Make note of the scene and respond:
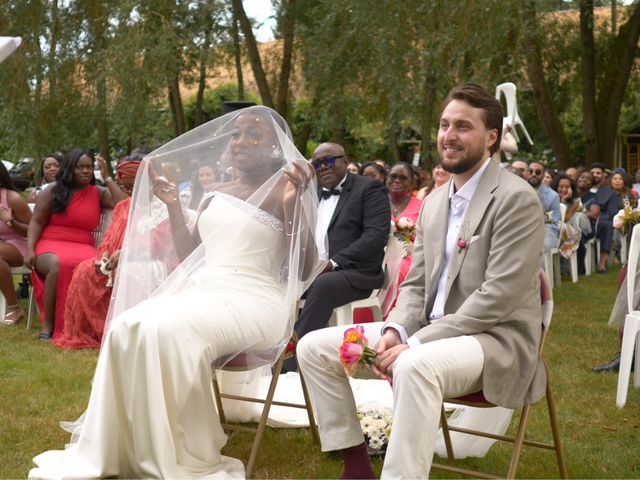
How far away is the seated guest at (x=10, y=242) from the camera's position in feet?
32.6

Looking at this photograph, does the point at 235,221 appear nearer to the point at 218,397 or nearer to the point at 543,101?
the point at 218,397

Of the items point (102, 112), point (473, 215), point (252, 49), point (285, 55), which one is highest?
point (252, 49)

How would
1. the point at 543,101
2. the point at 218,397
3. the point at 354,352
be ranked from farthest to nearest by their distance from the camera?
the point at 543,101
the point at 218,397
the point at 354,352

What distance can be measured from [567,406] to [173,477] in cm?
289

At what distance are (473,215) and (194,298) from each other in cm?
151

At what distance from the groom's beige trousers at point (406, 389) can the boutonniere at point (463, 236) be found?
439 millimetres

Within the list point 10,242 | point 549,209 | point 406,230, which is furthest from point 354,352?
point 549,209

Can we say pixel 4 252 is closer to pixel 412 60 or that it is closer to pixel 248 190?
pixel 248 190

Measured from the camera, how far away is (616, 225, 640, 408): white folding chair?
6211mm

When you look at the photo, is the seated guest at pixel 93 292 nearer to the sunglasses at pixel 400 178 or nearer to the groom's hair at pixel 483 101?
the sunglasses at pixel 400 178

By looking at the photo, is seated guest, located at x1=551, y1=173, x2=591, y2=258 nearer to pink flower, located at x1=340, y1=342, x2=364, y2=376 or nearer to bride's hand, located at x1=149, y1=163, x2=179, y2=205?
bride's hand, located at x1=149, y1=163, x2=179, y2=205

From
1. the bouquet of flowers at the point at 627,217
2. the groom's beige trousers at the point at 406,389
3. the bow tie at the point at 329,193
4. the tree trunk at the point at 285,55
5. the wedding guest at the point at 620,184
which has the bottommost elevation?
the wedding guest at the point at 620,184

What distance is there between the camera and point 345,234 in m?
7.74

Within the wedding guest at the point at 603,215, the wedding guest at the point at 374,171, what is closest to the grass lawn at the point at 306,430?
the wedding guest at the point at 374,171
